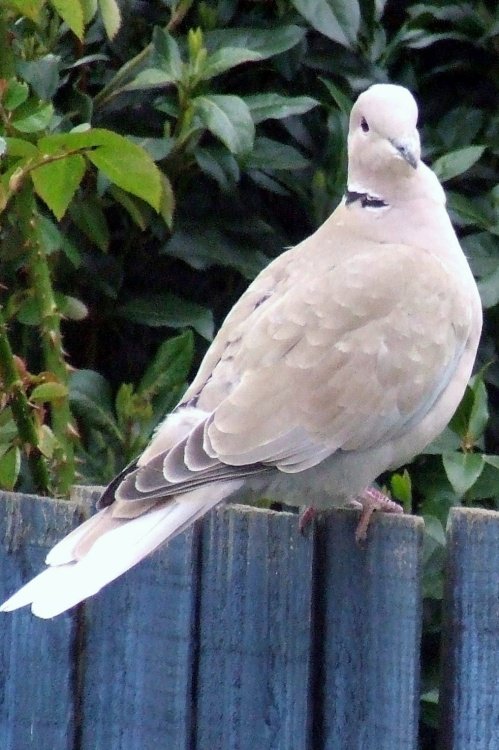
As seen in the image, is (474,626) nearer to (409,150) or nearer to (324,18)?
(409,150)

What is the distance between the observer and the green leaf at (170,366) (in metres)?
2.66

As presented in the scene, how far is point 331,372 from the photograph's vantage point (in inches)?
93.4

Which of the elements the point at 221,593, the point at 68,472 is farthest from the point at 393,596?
the point at 68,472

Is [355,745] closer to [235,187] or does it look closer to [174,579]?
[174,579]

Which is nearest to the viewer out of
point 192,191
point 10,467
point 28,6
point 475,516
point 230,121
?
point 475,516

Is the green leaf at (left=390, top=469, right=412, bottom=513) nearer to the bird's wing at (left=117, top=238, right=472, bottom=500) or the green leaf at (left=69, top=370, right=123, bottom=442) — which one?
the bird's wing at (left=117, top=238, right=472, bottom=500)

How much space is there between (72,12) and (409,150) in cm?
73

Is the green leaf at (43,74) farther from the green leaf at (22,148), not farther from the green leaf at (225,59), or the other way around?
the green leaf at (22,148)

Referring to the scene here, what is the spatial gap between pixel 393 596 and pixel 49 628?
578mm

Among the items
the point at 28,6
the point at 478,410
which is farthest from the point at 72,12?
the point at 478,410

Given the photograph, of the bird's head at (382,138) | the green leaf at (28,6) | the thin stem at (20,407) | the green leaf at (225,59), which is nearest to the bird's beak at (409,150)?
the bird's head at (382,138)

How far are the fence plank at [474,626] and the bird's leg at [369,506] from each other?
0.54ft

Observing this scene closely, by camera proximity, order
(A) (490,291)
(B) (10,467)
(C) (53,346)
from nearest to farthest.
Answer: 1. (B) (10,467)
2. (C) (53,346)
3. (A) (490,291)

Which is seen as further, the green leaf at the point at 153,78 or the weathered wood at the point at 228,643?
the green leaf at the point at 153,78
